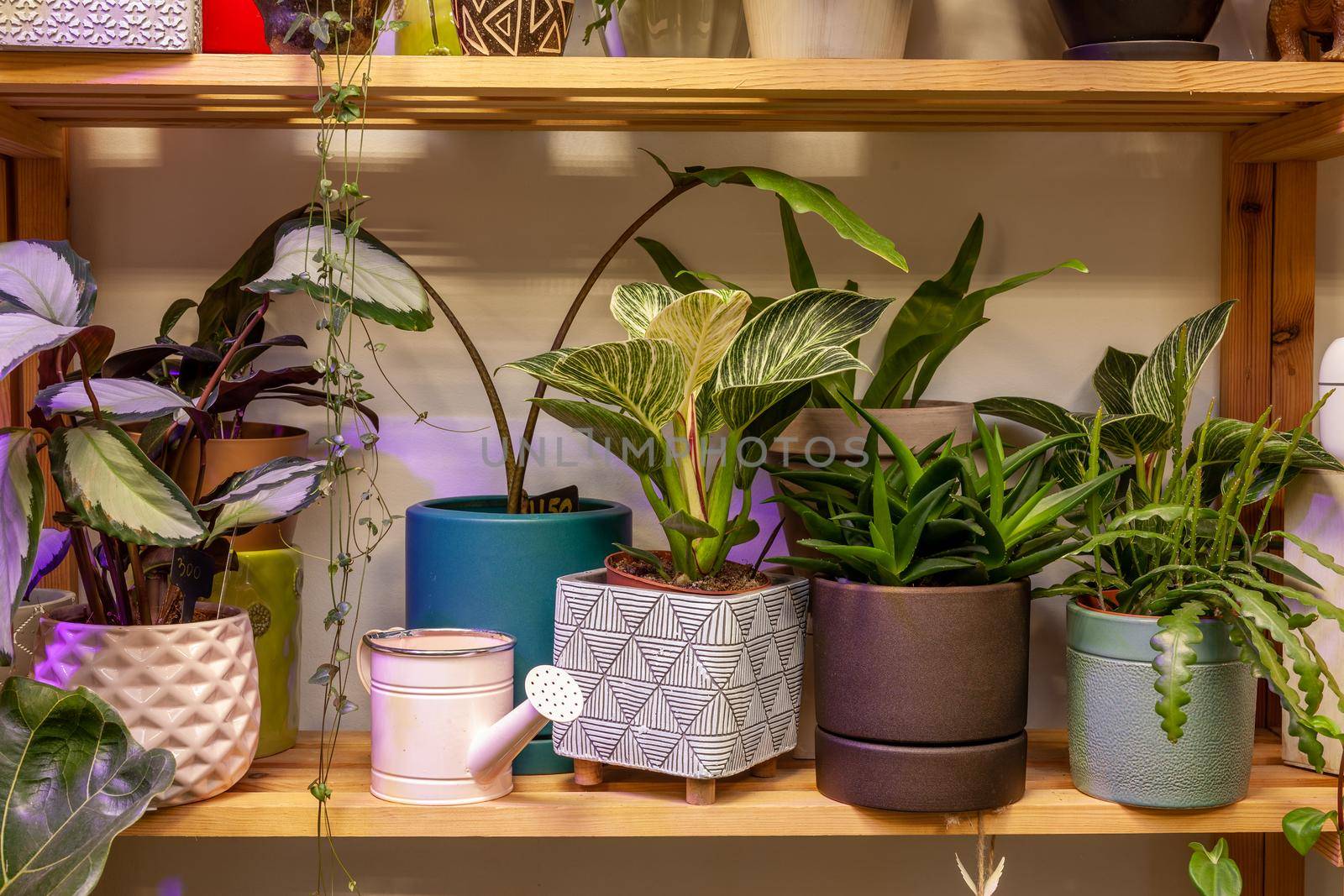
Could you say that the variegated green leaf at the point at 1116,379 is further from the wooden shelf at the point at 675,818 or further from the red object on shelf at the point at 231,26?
the red object on shelf at the point at 231,26

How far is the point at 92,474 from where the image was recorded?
69 cm

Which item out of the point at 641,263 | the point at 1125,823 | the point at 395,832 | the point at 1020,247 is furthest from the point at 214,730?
the point at 1020,247

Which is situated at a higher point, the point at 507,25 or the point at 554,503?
the point at 507,25

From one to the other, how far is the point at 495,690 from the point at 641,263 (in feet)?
1.43

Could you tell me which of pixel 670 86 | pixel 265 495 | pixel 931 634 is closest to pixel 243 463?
pixel 265 495

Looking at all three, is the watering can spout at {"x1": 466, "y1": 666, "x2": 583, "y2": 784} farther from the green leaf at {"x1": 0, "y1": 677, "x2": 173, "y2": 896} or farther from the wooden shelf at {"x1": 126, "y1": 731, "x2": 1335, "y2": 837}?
the green leaf at {"x1": 0, "y1": 677, "x2": 173, "y2": 896}

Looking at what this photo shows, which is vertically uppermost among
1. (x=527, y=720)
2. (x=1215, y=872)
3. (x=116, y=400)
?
(x=116, y=400)

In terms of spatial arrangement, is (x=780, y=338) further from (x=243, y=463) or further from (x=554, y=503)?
(x=243, y=463)

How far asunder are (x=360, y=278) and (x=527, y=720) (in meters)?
0.35

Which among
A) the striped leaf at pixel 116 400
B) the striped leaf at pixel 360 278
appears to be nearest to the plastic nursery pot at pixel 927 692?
the striped leaf at pixel 360 278

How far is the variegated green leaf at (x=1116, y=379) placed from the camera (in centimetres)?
100

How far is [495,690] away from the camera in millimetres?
819

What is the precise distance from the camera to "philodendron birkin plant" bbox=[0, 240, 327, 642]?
2.20 ft

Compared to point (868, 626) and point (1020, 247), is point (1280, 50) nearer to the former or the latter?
point (1020, 247)
